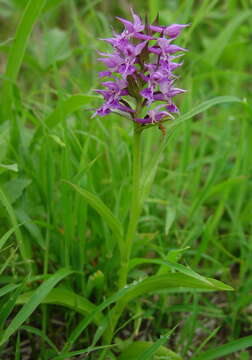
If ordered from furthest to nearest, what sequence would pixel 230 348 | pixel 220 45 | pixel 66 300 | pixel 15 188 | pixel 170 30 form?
pixel 220 45 → pixel 15 188 → pixel 66 300 → pixel 230 348 → pixel 170 30

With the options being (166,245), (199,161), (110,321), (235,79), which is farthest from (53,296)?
(235,79)

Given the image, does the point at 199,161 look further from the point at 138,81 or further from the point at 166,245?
the point at 138,81

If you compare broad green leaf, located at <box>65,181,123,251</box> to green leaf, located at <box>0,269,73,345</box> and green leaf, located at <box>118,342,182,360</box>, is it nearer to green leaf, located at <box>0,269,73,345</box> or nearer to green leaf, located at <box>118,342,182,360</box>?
green leaf, located at <box>0,269,73,345</box>

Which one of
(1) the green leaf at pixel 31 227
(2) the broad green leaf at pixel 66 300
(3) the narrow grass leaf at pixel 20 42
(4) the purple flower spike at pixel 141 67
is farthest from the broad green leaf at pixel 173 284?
(3) the narrow grass leaf at pixel 20 42

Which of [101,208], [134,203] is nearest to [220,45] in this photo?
[134,203]

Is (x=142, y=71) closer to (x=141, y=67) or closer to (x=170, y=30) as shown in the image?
(x=141, y=67)

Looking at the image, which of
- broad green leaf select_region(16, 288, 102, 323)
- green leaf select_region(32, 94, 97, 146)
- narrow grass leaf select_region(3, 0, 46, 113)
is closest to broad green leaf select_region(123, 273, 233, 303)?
broad green leaf select_region(16, 288, 102, 323)
